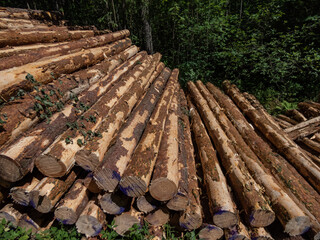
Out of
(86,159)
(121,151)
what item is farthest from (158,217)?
(86,159)

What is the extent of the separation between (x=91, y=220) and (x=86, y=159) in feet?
2.77

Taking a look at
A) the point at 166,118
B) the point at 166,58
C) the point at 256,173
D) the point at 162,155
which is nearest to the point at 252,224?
the point at 256,173

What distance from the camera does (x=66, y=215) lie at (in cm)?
215

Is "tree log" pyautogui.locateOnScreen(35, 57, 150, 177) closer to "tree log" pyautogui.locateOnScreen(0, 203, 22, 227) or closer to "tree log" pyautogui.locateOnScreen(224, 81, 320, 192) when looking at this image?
"tree log" pyautogui.locateOnScreen(0, 203, 22, 227)

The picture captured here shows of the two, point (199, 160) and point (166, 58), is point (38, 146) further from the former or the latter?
point (166, 58)

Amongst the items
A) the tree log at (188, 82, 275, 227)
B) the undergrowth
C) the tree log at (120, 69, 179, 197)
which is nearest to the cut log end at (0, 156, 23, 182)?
the undergrowth

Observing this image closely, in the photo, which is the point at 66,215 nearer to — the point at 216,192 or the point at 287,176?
the point at 216,192

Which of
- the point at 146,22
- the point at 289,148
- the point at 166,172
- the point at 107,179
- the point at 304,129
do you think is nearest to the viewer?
the point at 107,179

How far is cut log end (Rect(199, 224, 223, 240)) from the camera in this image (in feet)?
7.63

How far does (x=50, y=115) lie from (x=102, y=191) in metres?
1.39

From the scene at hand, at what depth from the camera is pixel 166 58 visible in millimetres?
11250

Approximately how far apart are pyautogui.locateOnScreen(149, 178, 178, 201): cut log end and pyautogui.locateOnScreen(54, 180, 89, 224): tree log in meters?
0.99

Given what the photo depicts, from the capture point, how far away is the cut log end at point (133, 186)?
2.04 m

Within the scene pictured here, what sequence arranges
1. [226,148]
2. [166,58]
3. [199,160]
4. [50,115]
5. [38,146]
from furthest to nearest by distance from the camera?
1. [166,58]
2. [199,160]
3. [226,148]
4. [50,115]
5. [38,146]
